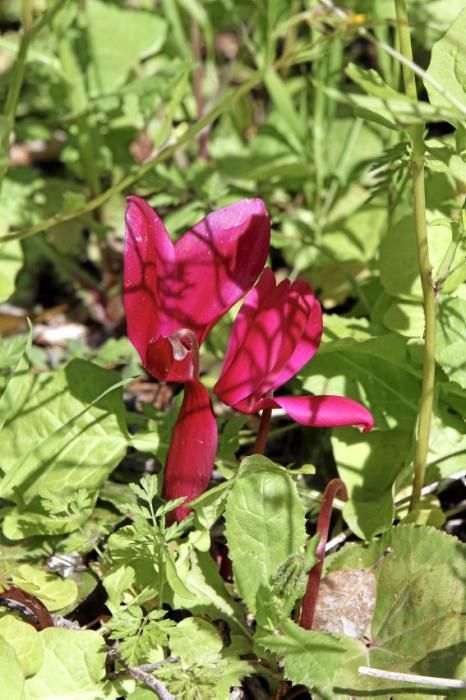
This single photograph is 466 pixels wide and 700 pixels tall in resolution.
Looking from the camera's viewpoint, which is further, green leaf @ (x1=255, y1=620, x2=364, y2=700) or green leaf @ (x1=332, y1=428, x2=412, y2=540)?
green leaf @ (x1=332, y1=428, x2=412, y2=540)

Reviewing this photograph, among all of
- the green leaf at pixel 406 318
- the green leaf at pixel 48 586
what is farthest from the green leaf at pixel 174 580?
the green leaf at pixel 406 318

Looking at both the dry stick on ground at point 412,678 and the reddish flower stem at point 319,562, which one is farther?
the reddish flower stem at point 319,562

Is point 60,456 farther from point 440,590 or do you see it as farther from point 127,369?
point 440,590

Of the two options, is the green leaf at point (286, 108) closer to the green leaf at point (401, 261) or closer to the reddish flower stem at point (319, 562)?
the green leaf at point (401, 261)

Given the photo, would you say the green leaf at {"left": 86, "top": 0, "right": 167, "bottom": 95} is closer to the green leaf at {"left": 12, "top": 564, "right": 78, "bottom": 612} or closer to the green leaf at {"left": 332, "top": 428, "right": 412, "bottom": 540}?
the green leaf at {"left": 332, "top": 428, "right": 412, "bottom": 540}

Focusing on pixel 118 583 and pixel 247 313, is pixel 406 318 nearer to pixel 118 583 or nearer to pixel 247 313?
pixel 247 313

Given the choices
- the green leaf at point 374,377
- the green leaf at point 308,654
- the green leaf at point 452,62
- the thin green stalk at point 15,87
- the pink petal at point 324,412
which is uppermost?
the green leaf at point 452,62

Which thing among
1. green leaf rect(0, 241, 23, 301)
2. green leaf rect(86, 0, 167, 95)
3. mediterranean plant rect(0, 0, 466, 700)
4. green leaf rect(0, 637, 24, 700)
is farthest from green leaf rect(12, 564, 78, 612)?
green leaf rect(86, 0, 167, 95)
